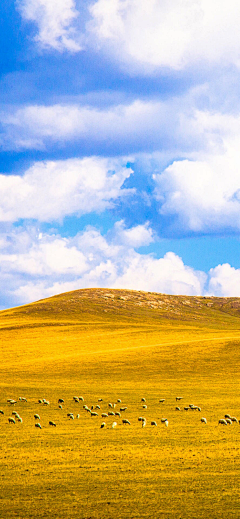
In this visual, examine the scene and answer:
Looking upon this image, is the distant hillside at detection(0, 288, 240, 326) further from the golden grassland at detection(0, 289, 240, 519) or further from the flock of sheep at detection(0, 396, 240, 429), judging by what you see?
the flock of sheep at detection(0, 396, 240, 429)

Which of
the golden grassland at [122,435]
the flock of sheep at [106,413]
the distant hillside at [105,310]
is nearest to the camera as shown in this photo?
the golden grassland at [122,435]

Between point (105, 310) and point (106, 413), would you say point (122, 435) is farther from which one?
point (105, 310)

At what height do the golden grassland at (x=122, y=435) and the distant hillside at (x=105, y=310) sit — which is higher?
the distant hillside at (x=105, y=310)

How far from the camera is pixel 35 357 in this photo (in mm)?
75688

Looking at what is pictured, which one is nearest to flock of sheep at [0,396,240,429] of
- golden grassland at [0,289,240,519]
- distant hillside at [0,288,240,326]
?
golden grassland at [0,289,240,519]

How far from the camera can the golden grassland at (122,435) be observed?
56.9 feet

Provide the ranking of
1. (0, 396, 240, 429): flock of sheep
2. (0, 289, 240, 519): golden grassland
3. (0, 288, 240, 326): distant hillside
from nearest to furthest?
1. (0, 289, 240, 519): golden grassland
2. (0, 396, 240, 429): flock of sheep
3. (0, 288, 240, 326): distant hillside

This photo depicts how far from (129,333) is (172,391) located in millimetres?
51660

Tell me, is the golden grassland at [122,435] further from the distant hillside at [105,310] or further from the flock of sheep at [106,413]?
the distant hillside at [105,310]

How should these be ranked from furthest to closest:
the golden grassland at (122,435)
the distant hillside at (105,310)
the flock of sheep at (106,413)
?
the distant hillside at (105,310), the flock of sheep at (106,413), the golden grassland at (122,435)

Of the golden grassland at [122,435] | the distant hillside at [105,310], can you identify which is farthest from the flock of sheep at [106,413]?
the distant hillside at [105,310]

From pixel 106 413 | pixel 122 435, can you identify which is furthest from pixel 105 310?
pixel 122 435

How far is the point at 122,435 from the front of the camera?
29.0 m

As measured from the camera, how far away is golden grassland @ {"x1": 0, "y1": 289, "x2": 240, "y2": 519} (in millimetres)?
17344
